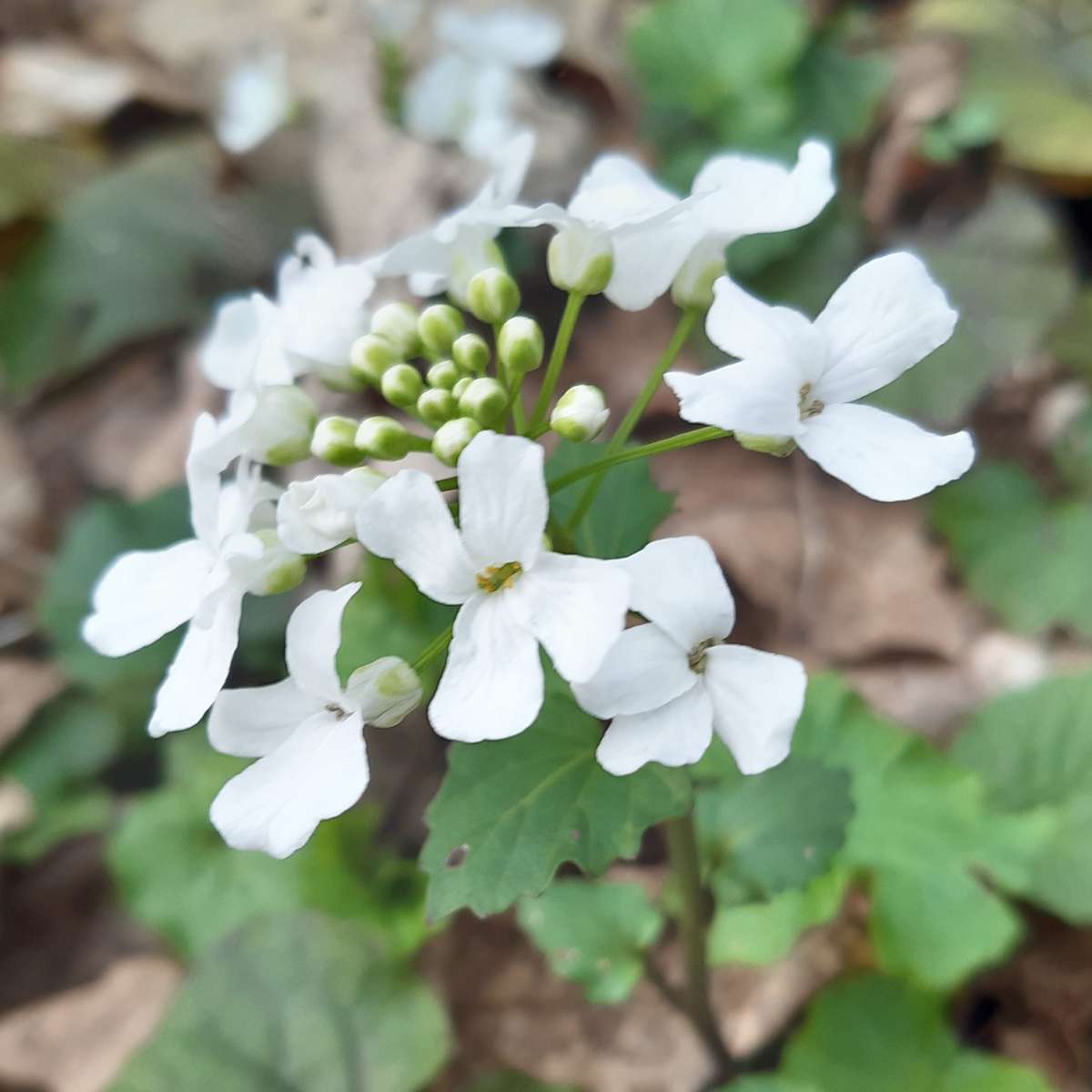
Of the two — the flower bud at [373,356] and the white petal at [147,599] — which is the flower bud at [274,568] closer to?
the white petal at [147,599]

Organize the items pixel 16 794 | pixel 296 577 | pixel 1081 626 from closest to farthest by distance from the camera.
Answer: pixel 296 577, pixel 1081 626, pixel 16 794

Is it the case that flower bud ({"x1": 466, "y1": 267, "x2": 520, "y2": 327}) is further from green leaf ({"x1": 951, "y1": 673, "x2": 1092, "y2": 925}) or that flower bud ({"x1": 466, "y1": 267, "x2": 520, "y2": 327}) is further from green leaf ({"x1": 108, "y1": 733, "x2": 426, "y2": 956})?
green leaf ({"x1": 951, "y1": 673, "x2": 1092, "y2": 925})

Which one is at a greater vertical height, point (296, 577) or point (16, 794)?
point (296, 577)

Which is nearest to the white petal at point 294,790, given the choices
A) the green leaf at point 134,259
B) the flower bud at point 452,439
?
the flower bud at point 452,439

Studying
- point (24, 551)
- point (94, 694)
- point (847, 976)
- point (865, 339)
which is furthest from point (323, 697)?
point (24, 551)

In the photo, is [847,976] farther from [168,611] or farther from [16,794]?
[16,794]

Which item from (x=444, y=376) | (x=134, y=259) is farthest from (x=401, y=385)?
(x=134, y=259)
